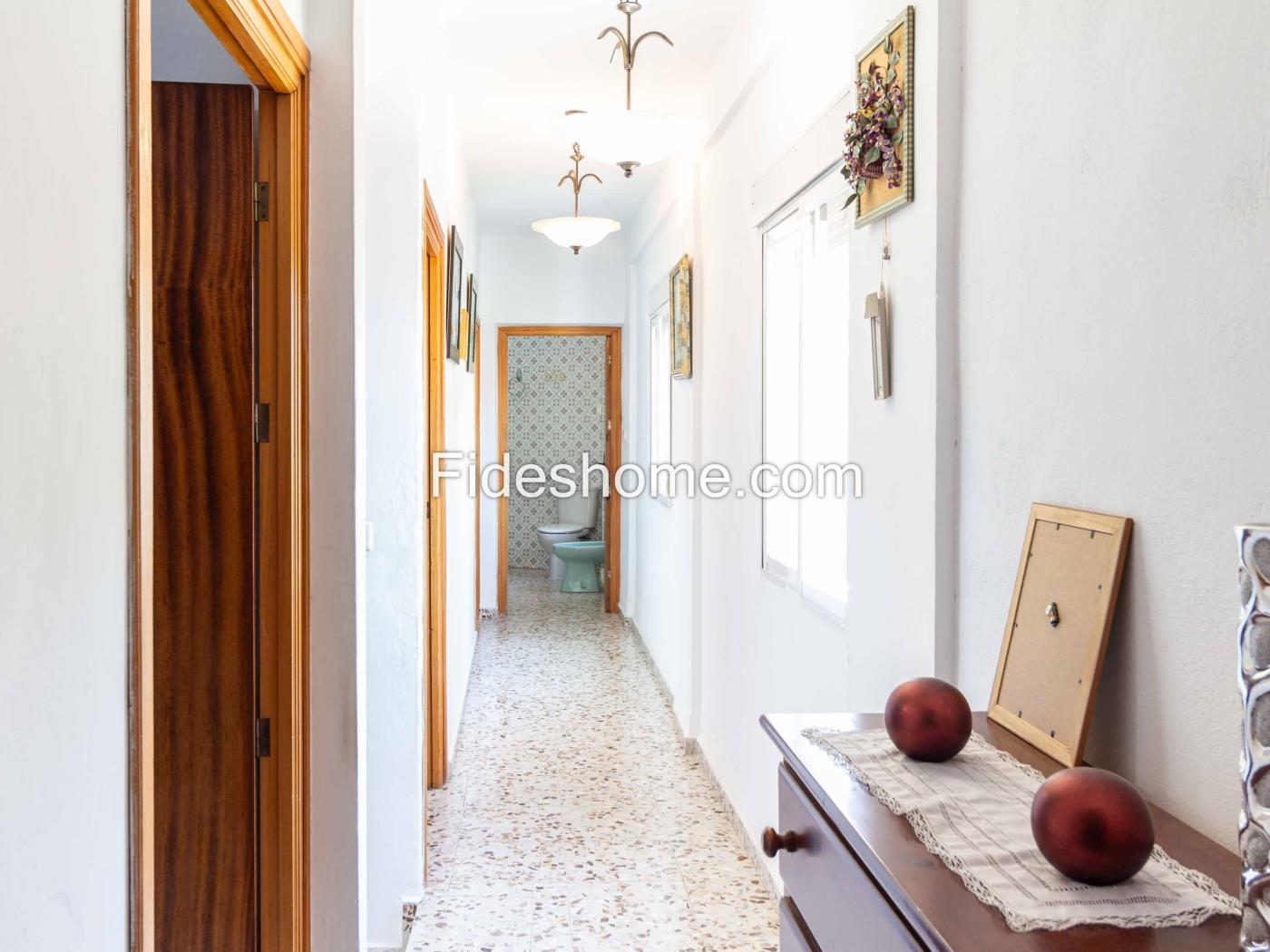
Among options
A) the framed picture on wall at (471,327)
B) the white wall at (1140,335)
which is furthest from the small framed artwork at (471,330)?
the white wall at (1140,335)

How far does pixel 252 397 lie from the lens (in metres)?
1.88

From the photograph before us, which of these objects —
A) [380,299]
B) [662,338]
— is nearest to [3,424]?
[380,299]

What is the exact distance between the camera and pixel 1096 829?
852 mm

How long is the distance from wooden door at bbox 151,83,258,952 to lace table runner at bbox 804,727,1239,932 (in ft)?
3.82

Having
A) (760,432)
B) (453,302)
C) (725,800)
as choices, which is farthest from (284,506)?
(453,302)

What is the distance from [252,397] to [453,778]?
2524mm

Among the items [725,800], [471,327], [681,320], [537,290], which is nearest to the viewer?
[725,800]

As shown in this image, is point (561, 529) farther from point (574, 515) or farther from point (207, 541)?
point (207, 541)

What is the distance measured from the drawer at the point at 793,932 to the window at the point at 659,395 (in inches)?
152

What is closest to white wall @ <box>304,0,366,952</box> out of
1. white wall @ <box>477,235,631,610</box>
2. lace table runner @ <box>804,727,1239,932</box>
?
lace table runner @ <box>804,727,1239,932</box>

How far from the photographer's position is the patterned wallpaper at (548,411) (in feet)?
30.9

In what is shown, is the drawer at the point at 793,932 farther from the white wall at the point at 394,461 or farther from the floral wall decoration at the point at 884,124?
the white wall at the point at 394,461

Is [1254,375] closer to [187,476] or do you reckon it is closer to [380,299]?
[187,476]

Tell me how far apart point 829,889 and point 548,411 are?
8465 millimetres
